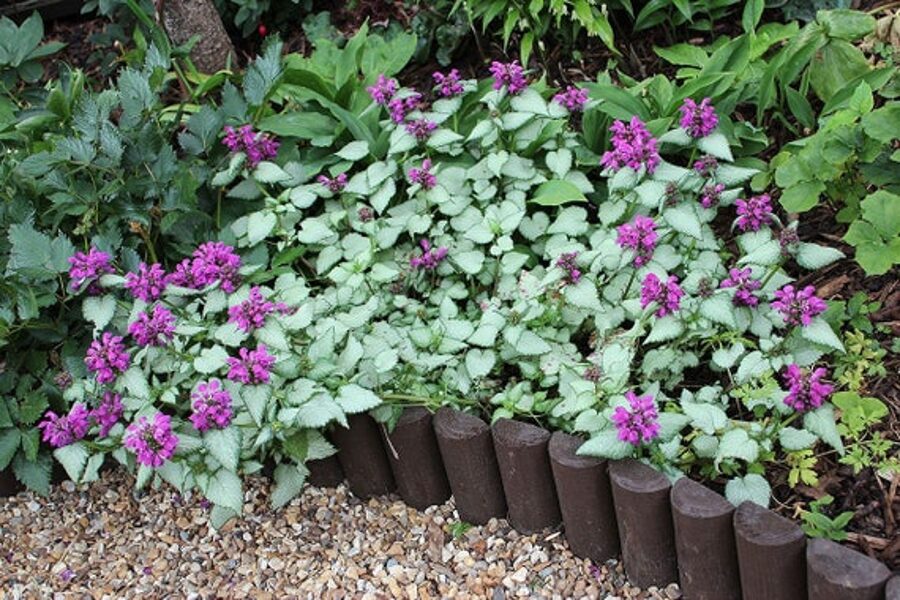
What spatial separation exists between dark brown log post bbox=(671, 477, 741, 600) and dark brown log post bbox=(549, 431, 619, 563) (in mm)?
185

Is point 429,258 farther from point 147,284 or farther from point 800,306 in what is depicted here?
point 800,306

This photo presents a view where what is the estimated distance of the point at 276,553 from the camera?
111 inches

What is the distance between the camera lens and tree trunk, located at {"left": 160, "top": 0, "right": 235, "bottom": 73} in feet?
12.9

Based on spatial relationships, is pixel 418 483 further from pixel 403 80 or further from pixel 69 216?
pixel 403 80

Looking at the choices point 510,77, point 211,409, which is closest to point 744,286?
point 510,77

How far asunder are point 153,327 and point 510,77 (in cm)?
120

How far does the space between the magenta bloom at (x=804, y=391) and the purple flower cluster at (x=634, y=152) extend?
0.71 metres

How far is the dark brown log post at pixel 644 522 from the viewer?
237cm

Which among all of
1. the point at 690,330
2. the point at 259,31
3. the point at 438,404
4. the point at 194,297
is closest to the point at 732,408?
the point at 690,330

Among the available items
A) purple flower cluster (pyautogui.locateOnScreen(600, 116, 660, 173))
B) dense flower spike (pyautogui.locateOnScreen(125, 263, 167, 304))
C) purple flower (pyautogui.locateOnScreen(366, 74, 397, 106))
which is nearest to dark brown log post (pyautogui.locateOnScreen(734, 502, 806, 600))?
purple flower cluster (pyautogui.locateOnScreen(600, 116, 660, 173))

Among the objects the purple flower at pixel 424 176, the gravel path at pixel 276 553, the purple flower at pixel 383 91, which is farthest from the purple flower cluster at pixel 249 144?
the gravel path at pixel 276 553

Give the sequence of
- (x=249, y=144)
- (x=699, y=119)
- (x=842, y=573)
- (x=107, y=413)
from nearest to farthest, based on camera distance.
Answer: (x=842, y=573)
(x=107, y=413)
(x=699, y=119)
(x=249, y=144)

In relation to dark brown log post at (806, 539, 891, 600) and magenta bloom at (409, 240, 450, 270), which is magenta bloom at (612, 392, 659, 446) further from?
magenta bloom at (409, 240, 450, 270)

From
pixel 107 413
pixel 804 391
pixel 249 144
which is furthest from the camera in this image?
pixel 249 144
